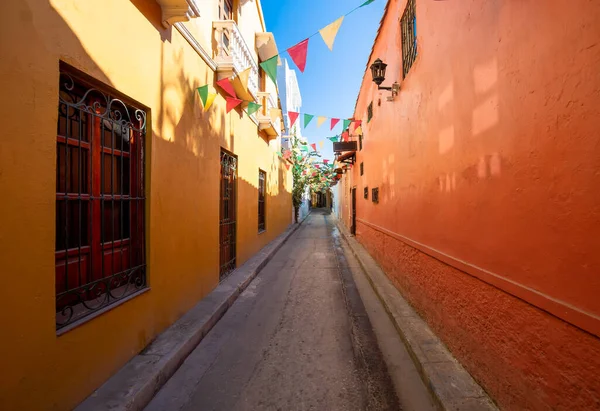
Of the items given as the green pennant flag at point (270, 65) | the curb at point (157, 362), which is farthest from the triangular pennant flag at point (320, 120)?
the curb at point (157, 362)

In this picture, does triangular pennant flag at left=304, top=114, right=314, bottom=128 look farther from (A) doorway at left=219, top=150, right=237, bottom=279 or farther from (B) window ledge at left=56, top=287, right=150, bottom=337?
(B) window ledge at left=56, top=287, right=150, bottom=337

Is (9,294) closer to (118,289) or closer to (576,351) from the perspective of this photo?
(118,289)

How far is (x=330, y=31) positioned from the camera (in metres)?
3.72

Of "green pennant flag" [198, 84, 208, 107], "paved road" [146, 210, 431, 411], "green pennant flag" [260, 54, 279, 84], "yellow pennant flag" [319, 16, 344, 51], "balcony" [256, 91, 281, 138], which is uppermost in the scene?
"balcony" [256, 91, 281, 138]

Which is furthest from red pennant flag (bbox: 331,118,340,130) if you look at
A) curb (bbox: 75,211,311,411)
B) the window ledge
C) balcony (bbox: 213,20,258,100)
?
the window ledge

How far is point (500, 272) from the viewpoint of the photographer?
2215mm

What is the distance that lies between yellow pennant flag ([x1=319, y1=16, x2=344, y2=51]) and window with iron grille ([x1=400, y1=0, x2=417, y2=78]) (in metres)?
1.41

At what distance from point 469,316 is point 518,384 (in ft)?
2.37

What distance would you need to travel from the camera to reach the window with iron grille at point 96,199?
233 centimetres

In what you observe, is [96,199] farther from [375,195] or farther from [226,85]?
[375,195]

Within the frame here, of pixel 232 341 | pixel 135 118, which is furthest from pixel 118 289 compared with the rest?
pixel 135 118

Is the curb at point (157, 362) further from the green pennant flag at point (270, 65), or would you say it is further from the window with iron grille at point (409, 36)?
the window with iron grille at point (409, 36)

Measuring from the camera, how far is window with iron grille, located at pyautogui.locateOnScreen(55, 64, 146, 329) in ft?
7.63

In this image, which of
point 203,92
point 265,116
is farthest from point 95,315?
point 265,116
